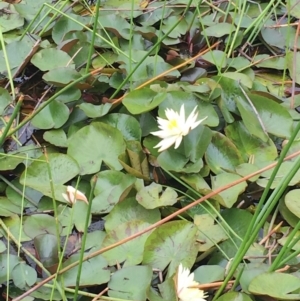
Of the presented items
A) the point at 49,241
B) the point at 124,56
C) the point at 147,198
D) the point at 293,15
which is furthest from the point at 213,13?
the point at 49,241

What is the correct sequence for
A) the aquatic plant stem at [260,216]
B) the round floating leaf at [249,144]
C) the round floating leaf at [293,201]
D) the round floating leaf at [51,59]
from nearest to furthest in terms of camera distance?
1. the aquatic plant stem at [260,216]
2. the round floating leaf at [293,201]
3. the round floating leaf at [249,144]
4. the round floating leaf at [51,59]

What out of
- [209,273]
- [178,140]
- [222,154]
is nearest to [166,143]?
[178,140]

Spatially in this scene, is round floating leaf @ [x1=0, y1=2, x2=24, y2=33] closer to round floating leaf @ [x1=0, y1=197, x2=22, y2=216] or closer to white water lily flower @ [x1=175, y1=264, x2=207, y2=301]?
round floating leaf @ [x1=0, y1=197, x2=22, y2=216]

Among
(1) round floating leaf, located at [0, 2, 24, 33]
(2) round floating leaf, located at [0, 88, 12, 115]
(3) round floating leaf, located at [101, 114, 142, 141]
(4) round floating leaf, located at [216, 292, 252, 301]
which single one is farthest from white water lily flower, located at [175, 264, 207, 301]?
(1) round floating leaf, located at [0, 2, 24, 33]

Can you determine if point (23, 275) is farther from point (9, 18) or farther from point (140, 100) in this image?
point (9, 18)

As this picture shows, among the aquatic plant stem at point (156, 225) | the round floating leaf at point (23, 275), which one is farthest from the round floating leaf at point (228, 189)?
the round floating leaf at point (23, 275)

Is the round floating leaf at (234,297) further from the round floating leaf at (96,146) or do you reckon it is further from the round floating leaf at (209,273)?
the round floating leaf at (96,146)

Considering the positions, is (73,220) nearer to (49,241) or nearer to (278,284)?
(49,241)
